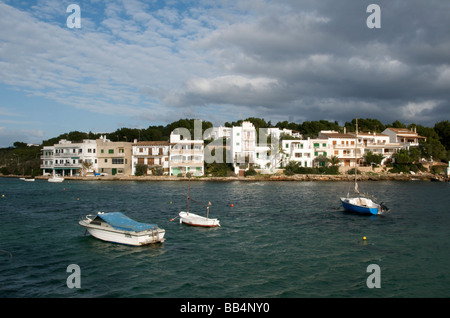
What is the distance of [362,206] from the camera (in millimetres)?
32062

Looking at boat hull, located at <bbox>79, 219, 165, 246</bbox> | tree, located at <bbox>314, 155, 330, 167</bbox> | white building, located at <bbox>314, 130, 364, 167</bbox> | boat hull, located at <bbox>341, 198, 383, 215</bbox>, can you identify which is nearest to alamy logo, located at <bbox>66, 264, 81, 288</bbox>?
boat hull, located at <bbox>79, 219, 165, 246</bbox>

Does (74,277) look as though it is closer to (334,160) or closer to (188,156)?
(188,156)

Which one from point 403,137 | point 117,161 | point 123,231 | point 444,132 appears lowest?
point 123,231

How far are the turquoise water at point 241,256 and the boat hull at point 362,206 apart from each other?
81 cm

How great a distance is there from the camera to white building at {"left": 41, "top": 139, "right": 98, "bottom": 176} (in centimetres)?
8162

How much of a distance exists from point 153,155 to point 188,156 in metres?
8.65

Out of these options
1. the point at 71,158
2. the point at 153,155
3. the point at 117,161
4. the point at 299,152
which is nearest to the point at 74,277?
the point at 153,155

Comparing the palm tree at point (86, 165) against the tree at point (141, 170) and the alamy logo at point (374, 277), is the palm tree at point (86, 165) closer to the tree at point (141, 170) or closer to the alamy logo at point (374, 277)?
the tree at point (141, 170)

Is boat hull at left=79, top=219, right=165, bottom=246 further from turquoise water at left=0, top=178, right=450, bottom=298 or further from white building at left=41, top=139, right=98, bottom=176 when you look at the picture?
white building at left=41, top=139, right=98, bottom=176

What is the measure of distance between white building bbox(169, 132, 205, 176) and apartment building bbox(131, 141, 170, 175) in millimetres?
2258

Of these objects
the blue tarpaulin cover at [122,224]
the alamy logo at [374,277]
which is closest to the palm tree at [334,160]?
the alamy logo at [374,277]

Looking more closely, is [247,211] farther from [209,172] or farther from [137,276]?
[209,172]

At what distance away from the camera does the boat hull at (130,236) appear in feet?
68.5
